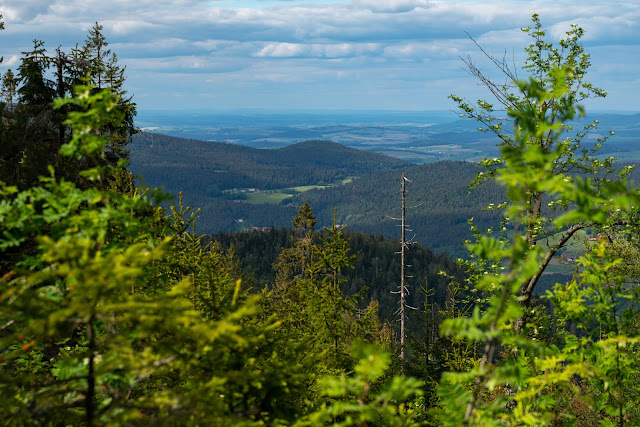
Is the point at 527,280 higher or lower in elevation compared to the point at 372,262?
higher

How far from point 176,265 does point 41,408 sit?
33.1 feet

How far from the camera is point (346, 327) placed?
1638cm

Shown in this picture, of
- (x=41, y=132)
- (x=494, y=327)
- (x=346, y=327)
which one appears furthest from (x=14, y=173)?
(x=494, y=327)

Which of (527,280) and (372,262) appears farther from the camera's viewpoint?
(372,262)

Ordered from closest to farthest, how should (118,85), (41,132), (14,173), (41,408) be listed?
1. (41,408)
2. (14,173)
3. (41,132)
4. (118,85)

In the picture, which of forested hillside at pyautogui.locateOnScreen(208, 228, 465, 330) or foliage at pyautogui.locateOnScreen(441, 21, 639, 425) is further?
forested hillside at pyautogui.locateOnScreen(208, 228, 465, 330)

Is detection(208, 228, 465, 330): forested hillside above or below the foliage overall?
below

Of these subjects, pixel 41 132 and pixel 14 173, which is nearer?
pixel 14 173

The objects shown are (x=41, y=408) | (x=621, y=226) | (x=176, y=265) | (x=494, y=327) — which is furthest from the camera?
(x=621, y=226)

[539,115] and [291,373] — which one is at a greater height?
[539,115]

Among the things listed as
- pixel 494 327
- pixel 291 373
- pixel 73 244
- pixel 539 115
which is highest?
pixel 539 115

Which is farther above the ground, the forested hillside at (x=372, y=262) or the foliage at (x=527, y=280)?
the foliage at (x=527, y=280)

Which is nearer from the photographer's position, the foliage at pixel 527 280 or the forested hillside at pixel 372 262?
the foliage at pixel 527 280

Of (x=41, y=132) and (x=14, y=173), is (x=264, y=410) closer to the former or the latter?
(x=14, y=173)
